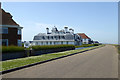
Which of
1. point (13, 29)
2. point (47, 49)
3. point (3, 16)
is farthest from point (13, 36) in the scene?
point (47, 49)

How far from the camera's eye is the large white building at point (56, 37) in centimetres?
6638

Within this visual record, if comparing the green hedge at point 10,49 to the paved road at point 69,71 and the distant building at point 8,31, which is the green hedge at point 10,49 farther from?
the distant building at point 8,31

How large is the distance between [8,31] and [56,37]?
39.4 meters

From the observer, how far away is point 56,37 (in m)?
68.2

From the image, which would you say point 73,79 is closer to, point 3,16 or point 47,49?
point 47,49

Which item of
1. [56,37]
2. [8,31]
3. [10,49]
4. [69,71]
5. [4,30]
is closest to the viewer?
[69,71]

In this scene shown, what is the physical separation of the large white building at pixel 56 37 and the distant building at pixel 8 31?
1412 inches

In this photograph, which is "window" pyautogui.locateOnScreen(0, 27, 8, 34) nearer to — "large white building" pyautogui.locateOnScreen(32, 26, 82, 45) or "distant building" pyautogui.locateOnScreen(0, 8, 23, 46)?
"distant building" pyautogui.locateOnScreen(0, 8, 23, 46)

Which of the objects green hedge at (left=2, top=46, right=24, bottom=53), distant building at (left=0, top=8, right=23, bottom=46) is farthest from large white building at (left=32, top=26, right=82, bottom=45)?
green hedge at (left=2, top=46, right=24, bottom=53)

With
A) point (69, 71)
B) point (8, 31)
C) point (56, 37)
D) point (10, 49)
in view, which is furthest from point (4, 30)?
point (56, 37)

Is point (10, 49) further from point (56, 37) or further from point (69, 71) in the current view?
point (56, 37)

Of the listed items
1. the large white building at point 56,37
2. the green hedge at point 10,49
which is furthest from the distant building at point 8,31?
the large white building at point 56,37

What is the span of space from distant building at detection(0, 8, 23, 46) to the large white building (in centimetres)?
3587

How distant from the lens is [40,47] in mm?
26438
